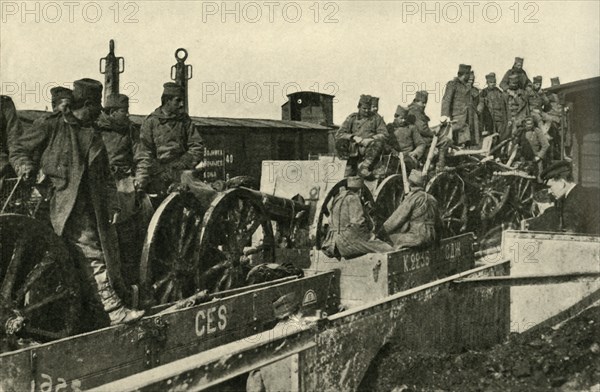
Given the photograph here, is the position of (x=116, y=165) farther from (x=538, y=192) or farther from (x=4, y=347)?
(x=538, y=192)

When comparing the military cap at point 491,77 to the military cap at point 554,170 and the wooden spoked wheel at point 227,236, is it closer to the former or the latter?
the military cap at point 554,170

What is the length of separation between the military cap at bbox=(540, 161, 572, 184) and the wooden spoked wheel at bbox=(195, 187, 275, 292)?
736 cm

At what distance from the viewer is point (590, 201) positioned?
14.0 meters

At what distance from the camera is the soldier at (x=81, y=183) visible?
18.3 ft

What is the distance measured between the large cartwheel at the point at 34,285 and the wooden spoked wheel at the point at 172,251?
1.03m

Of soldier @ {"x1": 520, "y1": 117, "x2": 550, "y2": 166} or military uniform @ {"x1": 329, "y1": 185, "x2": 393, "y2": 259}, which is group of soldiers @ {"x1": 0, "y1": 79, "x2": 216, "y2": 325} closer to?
military uniform @ {"x1": 329, "y1": 185, "x2": 393, "y2": 259}

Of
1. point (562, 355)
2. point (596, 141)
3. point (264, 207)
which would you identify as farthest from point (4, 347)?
point (596, 141)

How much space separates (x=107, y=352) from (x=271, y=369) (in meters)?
1.35

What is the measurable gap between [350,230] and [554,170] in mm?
6725

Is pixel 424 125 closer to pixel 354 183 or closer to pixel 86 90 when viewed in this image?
pixel 354 183

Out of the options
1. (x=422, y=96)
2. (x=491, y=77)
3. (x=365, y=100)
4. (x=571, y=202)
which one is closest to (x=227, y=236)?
(x=365, y=100)

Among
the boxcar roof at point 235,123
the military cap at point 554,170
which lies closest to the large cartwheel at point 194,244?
the boxcar roof at point 235,123

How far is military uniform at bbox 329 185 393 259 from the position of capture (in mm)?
8281

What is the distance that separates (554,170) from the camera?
13.5 meters
